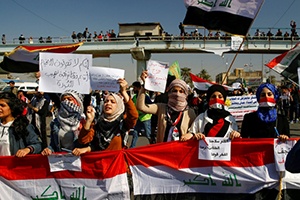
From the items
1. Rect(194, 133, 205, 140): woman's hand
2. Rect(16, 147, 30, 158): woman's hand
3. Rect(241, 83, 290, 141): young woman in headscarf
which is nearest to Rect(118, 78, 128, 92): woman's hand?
Rect(194, 133, 205, 140): woman's hand

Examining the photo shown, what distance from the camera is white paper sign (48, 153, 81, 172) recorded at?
3.72 m

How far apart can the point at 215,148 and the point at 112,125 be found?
116cm

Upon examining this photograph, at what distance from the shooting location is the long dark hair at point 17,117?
3633 millimetres

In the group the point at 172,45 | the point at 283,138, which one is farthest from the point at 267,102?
the point at 172,45

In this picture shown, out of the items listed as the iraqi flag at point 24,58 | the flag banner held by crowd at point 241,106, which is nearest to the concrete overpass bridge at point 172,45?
the flag banner held by crowd at point 241,106

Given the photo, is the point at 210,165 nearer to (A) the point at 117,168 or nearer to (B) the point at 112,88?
(A) the point at 117,168

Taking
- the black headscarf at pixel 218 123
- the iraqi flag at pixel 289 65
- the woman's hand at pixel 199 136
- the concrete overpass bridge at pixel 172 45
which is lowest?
the woman's hand at pixel 199 136

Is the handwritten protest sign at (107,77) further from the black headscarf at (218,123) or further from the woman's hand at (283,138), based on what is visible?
the woman's hand at (283,138)

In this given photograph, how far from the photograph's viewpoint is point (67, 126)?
4.01 metres

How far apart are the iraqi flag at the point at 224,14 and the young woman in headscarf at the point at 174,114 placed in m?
1.76

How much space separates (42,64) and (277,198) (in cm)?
317

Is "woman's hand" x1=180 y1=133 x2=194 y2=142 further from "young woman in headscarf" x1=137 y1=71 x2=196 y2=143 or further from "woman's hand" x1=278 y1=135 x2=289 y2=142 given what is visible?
"woman's hand" x1=278 y1=135 x2=289 y2=142

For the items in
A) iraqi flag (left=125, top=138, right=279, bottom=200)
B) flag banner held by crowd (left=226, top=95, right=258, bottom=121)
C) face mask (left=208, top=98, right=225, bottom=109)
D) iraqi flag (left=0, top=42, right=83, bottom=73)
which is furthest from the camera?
flag banner held by crowd (left=226, top=95, right=258, bottom=121)

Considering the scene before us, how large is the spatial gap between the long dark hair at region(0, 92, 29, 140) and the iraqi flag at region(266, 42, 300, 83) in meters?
3.26
